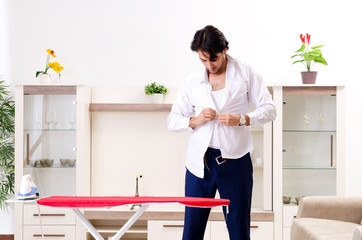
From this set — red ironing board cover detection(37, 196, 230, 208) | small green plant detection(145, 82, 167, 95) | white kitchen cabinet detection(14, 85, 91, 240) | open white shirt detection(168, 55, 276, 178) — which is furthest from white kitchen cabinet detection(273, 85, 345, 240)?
red ironing board cover detection(37, 196, 230, 208)

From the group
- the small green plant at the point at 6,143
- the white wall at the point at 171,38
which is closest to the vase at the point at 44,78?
the white wall at the point at 171,38

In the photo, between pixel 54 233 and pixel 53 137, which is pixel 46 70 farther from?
pixel 54 233

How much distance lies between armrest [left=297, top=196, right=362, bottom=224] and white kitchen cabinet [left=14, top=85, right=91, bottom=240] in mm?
1833

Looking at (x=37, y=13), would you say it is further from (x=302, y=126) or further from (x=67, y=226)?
(x=302, y=126)

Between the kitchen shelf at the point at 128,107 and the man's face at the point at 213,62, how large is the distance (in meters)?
1.73

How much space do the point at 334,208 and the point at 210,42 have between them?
5.42ft

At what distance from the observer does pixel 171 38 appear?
464 cm

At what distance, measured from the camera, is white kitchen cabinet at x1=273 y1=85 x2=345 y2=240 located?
4.21 meters

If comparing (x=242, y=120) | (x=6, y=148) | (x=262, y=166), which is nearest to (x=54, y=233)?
(x=6, y=148)

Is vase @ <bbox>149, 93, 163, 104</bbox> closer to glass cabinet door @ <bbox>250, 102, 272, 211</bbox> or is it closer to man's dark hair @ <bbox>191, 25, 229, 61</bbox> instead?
glass cabinet door @ <bbox>250, 102, 272, 211</bbox>

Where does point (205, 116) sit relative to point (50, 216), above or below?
above

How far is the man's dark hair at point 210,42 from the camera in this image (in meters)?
2.62

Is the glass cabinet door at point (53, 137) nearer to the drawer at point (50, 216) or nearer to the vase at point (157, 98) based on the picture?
the drawer at point (50, 216)

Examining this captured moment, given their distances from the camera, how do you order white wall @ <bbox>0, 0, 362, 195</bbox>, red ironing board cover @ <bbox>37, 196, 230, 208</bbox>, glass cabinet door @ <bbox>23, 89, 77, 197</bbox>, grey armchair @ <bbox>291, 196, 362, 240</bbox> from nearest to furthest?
red ironing board cover @ <bbox>37, 196, 230, 208</bbox>
grey armchair @ <bbox>291, 196, 362, 240</bbox>
glass cabinet door @ <bbox>23, 89, 77, 197</bbox>
white wall @ <bbox>0, 0, 362, 195</bbox>
